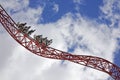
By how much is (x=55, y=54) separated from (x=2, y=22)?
11.6 m

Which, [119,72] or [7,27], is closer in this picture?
[7,27]

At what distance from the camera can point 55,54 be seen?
242 ft

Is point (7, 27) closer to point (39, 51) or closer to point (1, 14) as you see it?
point (1, 14)

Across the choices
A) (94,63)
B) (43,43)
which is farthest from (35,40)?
(94,63)

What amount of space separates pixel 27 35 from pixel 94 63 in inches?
569

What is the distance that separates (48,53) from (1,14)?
11.5 m

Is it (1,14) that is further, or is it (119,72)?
(119,72)

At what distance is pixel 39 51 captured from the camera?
73125 mm

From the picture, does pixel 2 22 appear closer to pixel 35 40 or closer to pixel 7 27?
pixel 7 27

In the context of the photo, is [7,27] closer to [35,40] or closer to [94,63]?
[35,40]

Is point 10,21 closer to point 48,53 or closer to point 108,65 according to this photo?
point 48,53

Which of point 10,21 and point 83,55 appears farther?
point 83,55

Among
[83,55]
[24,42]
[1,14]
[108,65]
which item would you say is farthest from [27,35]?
[108,65]

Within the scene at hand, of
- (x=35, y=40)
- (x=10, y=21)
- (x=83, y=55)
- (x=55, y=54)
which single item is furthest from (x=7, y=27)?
(x=83, y=55)
